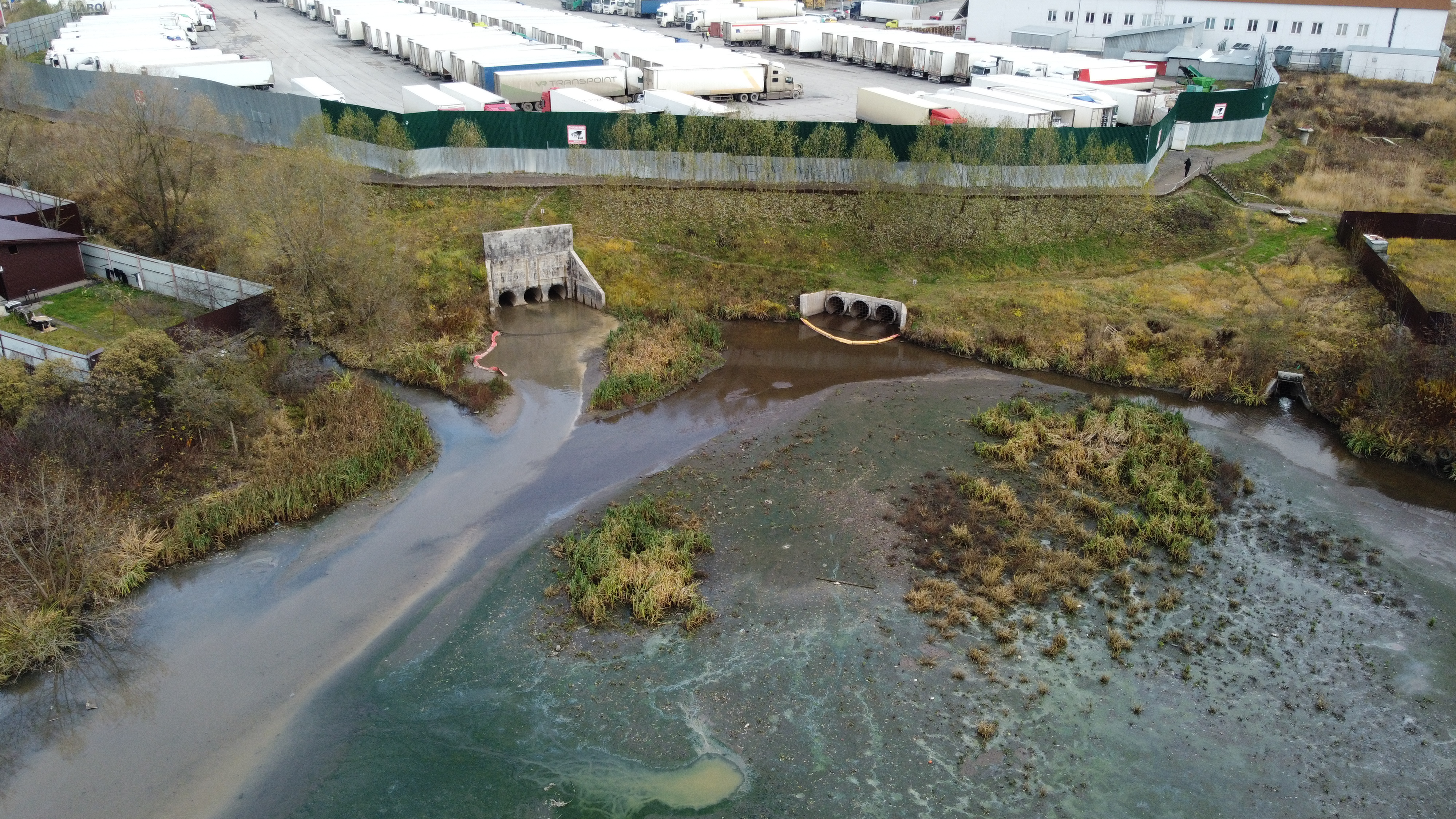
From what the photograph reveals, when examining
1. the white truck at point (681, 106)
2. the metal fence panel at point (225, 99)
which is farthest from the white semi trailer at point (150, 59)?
the white truck at point (681, 106)

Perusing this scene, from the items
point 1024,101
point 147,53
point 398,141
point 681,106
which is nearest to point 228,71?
point 147,53

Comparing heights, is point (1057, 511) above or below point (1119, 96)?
below

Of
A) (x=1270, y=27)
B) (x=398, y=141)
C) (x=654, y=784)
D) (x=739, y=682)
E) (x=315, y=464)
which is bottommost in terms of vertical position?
(x=654, y=784)

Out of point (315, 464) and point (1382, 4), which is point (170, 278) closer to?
point (315, 464)

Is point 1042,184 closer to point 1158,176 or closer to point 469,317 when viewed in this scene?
point 1158,176

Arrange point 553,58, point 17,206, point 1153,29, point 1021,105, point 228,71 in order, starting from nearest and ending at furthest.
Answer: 1. point 17,206
2. point 1021,105
3. point 228,71
4. point 553,58
5. point 1153,29

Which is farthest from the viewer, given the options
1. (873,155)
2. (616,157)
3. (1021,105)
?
(1021,105)

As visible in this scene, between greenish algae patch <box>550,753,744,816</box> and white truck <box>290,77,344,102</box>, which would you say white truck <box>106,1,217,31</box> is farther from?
greenish algae patch <box>550,753,744,816</box>
